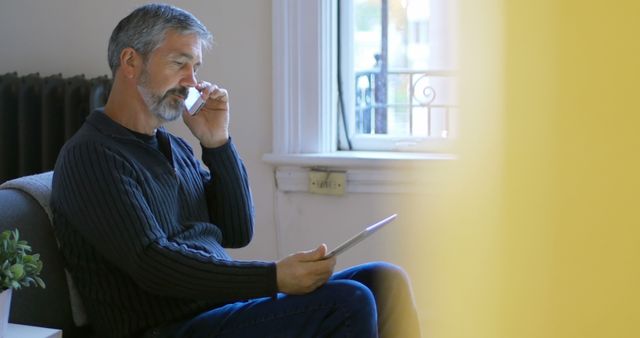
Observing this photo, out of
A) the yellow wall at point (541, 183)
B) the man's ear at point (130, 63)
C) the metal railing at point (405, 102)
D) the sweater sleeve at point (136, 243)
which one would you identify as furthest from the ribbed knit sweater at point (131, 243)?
the metal railing at point (405, 102)

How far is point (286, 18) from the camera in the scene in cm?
269

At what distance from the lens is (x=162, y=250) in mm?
1696

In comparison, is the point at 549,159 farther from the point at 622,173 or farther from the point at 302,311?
the point at 302,311

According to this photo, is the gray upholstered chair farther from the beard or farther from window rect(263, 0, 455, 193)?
Result: window rect(263, 0, 455, 193)

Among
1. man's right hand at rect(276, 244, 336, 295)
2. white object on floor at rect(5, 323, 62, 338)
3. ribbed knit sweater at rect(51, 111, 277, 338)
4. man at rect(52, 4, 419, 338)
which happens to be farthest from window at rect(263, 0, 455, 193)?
white object on floor at rect(5, 323, 62, 338)

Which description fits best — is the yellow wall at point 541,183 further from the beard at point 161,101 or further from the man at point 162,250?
the beard at point 161,101

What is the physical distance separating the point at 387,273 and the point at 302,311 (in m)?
0.26

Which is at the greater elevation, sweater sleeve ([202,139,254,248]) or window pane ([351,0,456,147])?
window pane ([351,0,456,147])

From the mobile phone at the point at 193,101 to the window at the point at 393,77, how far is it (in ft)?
2.63

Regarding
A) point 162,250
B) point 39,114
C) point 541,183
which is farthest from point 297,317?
point 39,114

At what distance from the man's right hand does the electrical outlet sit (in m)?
0.96

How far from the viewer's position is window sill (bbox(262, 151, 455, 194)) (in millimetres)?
2631

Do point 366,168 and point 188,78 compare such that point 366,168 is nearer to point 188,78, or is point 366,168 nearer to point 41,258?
point 188,78

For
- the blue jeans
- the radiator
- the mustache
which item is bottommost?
the blue jeans
